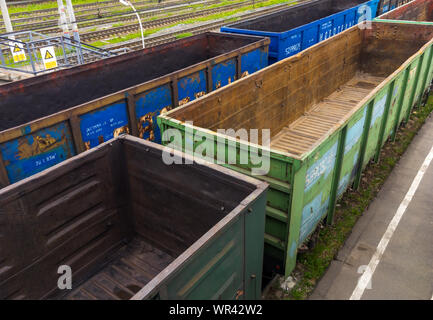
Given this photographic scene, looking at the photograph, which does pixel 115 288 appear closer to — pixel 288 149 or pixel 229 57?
pixel 288 149

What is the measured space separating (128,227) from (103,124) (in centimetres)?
208

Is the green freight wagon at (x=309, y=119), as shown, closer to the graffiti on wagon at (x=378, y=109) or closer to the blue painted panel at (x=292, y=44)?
the graffiti on wagon at (x=378, y=109)

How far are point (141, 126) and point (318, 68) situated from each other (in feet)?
15.6

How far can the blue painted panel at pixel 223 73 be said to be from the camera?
27.8 feet

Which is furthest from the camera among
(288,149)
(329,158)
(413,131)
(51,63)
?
(51,63)

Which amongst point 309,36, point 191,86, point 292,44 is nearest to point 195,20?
point 309,36

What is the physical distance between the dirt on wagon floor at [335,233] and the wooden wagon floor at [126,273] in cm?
170

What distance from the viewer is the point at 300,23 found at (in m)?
15.1

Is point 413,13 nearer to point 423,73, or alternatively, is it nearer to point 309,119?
point 423,73

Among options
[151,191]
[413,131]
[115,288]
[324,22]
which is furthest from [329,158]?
[324,22]

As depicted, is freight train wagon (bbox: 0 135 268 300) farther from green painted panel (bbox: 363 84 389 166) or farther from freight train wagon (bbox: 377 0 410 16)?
freight train wagon (bbox: 377 0 410 16)

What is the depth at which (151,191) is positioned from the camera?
15.5 feet

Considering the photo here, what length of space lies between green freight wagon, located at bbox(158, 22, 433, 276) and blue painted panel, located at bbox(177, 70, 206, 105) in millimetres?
1598

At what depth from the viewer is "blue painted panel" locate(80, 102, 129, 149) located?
611 centimetres
